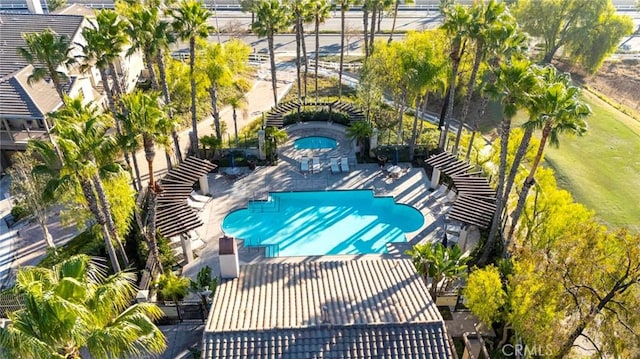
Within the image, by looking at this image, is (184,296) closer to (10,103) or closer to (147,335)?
(147,335)

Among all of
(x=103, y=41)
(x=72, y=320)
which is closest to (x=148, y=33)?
(x=103, y=41)

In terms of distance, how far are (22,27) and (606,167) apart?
175ft

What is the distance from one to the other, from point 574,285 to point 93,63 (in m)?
28.3

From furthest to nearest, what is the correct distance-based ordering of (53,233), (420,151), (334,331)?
(420,151) → (53,233) → (334,331)

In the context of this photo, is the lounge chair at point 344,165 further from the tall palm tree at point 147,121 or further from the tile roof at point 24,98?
the tile roof at point 24,98

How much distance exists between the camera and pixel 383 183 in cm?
3466

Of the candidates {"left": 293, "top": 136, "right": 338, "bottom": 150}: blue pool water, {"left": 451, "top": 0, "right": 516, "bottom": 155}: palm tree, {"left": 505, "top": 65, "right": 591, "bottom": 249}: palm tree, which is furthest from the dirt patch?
{"left": 505, "top": 65, "right": 591, "bottom": 249}: palm tree

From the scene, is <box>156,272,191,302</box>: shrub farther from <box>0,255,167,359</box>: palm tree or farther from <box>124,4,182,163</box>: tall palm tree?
<box>124,4,182,163</box>: tall palm tree

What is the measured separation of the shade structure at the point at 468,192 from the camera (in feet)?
91.1

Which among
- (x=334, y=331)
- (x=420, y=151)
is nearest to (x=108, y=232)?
(x=334, y=331)

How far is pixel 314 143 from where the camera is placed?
40188mm

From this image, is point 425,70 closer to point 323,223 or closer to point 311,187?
point 311,187

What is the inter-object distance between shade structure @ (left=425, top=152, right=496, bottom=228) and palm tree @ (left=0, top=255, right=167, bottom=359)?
20246 mm

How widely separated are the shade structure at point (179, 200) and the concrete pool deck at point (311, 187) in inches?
86.1
